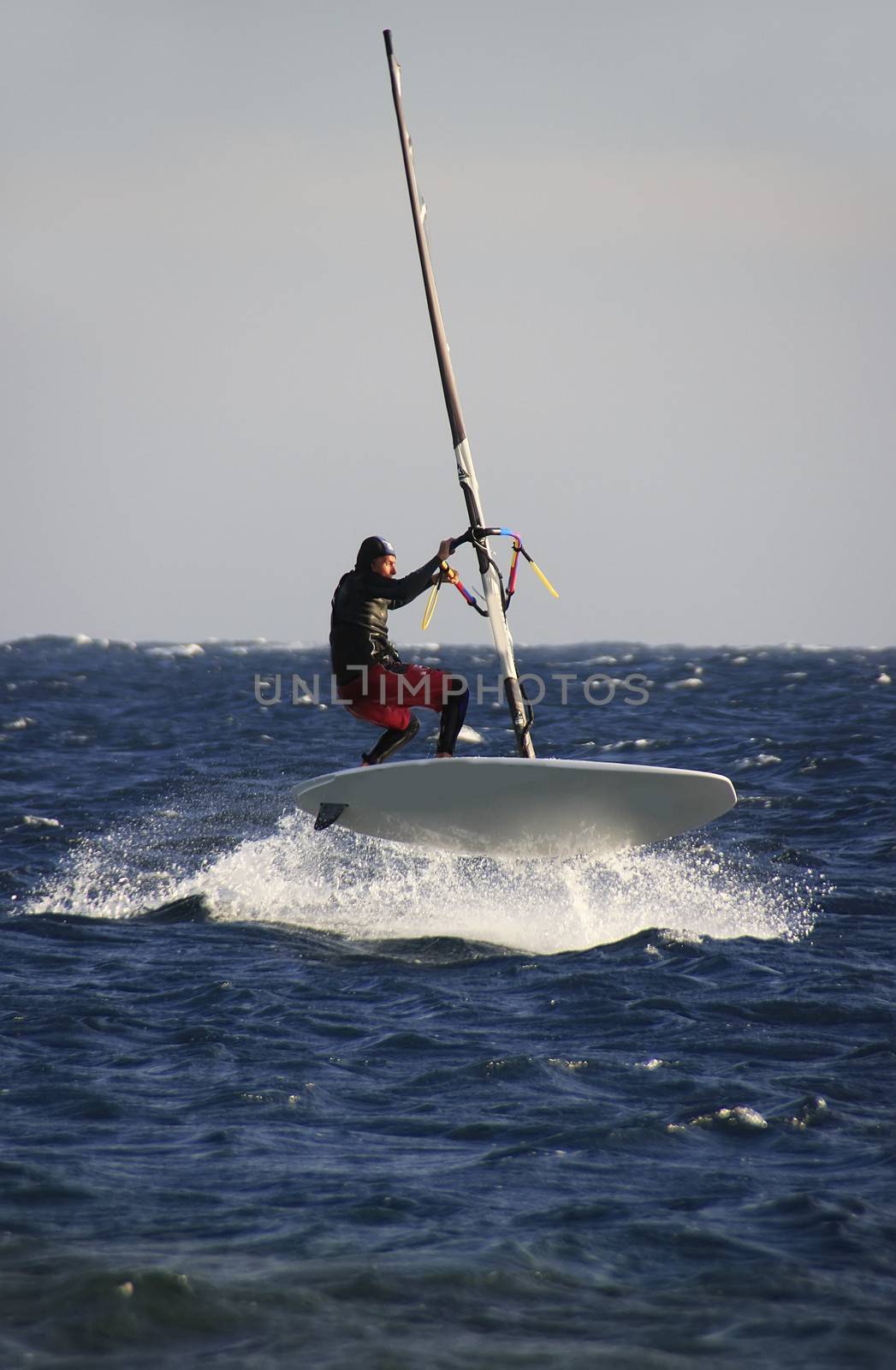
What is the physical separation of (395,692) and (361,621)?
0.61 m

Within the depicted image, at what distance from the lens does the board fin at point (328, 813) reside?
1114 cm

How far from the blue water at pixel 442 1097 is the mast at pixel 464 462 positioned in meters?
1.79

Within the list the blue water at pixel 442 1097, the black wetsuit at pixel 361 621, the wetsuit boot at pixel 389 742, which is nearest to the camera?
the blue water at pixel 442 1097

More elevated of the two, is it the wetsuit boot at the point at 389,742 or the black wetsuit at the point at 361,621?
the black wetsuit at the point at 361,621

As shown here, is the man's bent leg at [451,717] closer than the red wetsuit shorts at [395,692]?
No

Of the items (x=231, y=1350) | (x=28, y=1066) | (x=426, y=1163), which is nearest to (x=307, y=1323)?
(x=231, y=1350)

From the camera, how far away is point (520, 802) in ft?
35.2

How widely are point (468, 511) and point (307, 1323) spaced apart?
7.18 metres

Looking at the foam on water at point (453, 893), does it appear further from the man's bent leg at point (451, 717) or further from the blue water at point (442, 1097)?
the man's bent leg at point (451, 717)

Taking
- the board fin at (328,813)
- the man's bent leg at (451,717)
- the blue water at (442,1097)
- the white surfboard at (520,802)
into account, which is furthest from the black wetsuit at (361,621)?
the blue water at (442,1097)

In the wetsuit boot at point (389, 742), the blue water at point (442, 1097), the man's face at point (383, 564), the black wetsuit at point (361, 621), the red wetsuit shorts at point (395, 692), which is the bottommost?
the blue water at point (442, 1097)

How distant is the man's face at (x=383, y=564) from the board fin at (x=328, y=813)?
6.08ft

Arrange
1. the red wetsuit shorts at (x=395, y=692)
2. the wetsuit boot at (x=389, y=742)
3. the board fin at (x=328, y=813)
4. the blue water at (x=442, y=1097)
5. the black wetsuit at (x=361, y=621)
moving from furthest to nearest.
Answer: the wetsuit boot at (x=389, y=742) < the board fin at (x=328, y=813) < the red wetsuit shorts at (x=395, y=692) < the black wetsuit at (x=361, y=621) < the blue water at (x=442, y=1097)

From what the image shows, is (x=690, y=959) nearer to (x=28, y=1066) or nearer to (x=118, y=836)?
(x=28, y=1066)
